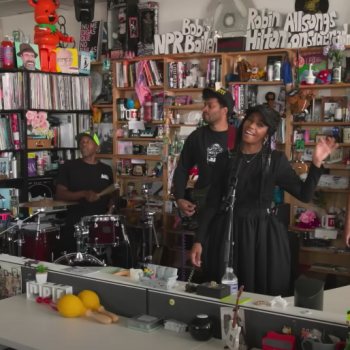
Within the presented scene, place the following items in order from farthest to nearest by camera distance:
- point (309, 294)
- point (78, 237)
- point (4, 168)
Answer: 1. point (4, 168)
2. point (78, 237)
3. point (309, 294)

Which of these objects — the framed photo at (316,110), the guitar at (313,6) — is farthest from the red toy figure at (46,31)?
the framed photo at (316,110)

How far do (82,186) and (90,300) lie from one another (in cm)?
318

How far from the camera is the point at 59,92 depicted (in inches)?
254

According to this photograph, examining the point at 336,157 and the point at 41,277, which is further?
the point at 336,157

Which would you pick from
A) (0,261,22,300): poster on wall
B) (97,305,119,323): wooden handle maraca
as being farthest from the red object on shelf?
(0,261,22,300): poster on wall

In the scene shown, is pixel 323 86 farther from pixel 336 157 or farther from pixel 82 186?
pixel 82 186

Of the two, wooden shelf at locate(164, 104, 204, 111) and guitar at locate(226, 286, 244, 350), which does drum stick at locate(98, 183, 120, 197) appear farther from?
guitar at locate(226, 286, 244, 350)

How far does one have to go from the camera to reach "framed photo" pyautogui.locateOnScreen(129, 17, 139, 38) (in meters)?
6.45

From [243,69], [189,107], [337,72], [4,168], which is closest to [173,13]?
[189,107]

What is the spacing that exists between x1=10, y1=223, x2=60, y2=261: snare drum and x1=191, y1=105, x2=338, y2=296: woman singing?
275 cm

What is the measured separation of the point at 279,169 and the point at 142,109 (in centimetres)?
362

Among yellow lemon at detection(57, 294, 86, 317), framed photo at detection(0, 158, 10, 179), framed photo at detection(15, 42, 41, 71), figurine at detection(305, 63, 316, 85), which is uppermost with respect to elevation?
framed photo at detection(15, 42, 41, 71)

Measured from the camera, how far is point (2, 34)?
8.01 meters

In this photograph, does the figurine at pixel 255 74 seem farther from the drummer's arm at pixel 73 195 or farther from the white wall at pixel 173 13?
the drummer's arm at pixel 73 195
